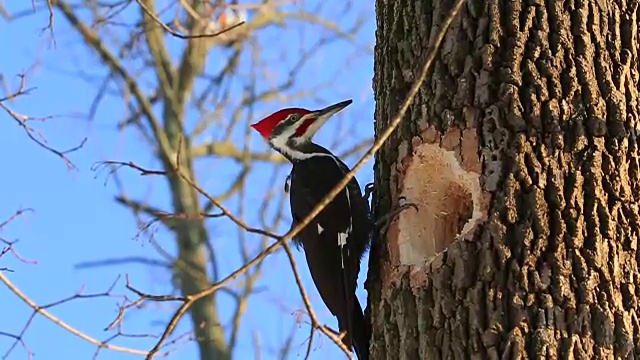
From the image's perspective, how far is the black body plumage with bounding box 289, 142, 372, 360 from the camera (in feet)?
10.2

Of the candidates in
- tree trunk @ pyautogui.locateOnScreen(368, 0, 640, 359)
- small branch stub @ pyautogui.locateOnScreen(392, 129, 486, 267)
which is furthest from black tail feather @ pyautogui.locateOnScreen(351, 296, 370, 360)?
small branch stub @ pyautogui.locateOnScreen(392, 129, 486, 267)

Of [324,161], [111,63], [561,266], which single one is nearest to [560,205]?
[561,266]

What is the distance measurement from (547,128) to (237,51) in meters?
8.64

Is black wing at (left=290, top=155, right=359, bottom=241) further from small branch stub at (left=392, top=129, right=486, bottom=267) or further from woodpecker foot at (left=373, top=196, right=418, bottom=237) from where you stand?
small branch stub at (left=392, top=129, right=486, bottom=267)

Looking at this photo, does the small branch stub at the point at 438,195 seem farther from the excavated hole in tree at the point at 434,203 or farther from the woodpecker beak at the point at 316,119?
the woodpecker beak at the point at 316,119

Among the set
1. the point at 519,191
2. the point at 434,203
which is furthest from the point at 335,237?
the point at 519,191

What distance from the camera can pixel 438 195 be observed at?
2.79 metres

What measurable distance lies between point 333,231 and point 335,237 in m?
0.03

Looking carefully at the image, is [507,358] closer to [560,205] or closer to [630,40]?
[560,205]

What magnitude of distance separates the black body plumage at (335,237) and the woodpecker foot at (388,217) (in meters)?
0.10

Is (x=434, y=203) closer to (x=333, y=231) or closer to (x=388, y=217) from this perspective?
(x=388, y=217)

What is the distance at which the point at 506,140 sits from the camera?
2.50 meters

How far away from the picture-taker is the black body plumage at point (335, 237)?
10.2ft

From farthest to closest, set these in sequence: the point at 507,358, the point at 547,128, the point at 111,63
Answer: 1. the point at 111,63
2. the point at 547,128
3. the point at 507,358
